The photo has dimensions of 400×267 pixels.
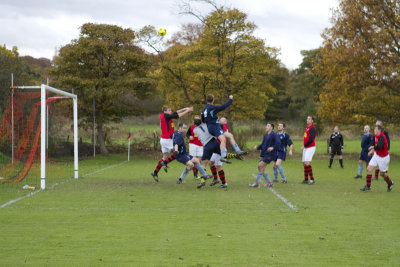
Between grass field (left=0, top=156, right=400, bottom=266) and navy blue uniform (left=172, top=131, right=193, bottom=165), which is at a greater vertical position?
navy blue uniform (left=172, top=131, right=193, bottom=165)

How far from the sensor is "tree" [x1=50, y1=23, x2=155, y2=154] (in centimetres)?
2808

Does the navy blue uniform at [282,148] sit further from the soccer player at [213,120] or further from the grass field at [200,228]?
the soccer player at [213,120]

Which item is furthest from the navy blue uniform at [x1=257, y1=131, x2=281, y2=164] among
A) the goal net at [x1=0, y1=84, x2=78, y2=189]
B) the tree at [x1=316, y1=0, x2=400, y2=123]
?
the tree at [x1=316, y1=0, x2=400, y2=123]

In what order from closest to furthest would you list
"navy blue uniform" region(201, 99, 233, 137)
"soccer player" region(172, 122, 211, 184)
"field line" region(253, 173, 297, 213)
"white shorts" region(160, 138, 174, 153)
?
"field line" region(253, 173, 297, 213) → "navy blue uniform" region(201, 99, 233, 137) → "soccer player" region(172, 122, 211, 184) → "white shorts" region(160, 138, 174, 153)

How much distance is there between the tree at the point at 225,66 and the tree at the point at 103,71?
236cm

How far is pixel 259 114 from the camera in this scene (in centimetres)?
3167

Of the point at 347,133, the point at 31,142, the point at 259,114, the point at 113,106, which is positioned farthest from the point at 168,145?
the point at 347,133

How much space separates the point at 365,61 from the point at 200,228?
74.7 feet

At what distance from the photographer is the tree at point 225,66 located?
98.8ft

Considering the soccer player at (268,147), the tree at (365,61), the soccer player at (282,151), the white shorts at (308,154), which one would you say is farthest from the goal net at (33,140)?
the tree at (365,61)

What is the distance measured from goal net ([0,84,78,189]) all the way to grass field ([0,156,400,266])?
3403mm

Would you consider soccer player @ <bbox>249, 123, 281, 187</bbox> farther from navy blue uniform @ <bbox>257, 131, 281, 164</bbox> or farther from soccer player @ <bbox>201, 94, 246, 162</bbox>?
Result: soccer player @ <bbox>201, 94, 246, 162</bbox>

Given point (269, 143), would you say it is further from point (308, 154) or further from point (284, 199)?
point (284, 199)

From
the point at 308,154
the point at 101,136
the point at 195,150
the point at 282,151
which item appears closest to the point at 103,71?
the point at 101,136
